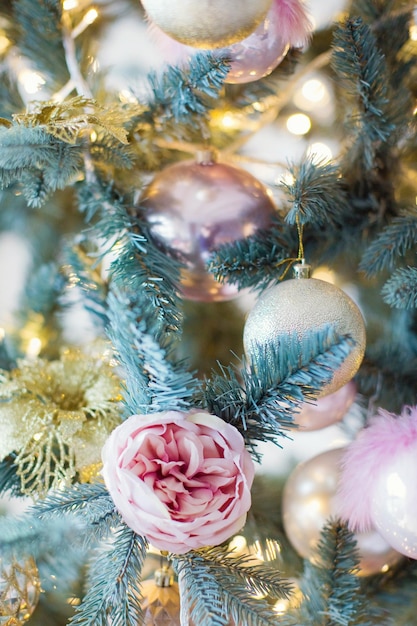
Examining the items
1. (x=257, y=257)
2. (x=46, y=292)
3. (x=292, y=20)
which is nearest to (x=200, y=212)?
(x=257, y=257)

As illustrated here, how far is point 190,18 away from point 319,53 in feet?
1.16

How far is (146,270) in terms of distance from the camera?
45 cm

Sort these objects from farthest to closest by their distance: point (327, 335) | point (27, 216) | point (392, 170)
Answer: point (27, 216), point (392, 170), point (327, 335)

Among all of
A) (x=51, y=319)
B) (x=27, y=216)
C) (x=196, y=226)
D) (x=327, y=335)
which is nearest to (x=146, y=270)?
(x=196, y=226)

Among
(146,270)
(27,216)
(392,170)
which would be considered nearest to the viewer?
(146,270)

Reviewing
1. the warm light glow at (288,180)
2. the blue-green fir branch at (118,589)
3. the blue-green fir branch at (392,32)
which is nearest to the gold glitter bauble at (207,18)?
the warm light glow at (288,180)

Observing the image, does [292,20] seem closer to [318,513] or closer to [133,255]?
[133,255]

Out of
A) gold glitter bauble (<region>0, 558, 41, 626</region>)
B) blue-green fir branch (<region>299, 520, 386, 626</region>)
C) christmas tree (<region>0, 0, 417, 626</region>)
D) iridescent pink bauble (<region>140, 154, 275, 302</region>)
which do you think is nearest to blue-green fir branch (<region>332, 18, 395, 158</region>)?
christmas tree (<region>0, 0, 417, 626</region>)

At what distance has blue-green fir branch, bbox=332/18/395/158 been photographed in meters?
0.46

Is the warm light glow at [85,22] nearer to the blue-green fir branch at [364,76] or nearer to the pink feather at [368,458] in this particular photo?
the blue-green fir branch at [364,76]

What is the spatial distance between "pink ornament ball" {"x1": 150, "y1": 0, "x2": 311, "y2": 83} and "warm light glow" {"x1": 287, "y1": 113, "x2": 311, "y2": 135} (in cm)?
29

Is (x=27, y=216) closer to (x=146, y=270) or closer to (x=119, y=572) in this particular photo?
(x=146, y=270)

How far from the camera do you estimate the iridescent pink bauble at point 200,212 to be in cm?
50

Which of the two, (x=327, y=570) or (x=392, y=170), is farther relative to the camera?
(x=392, y=170)
